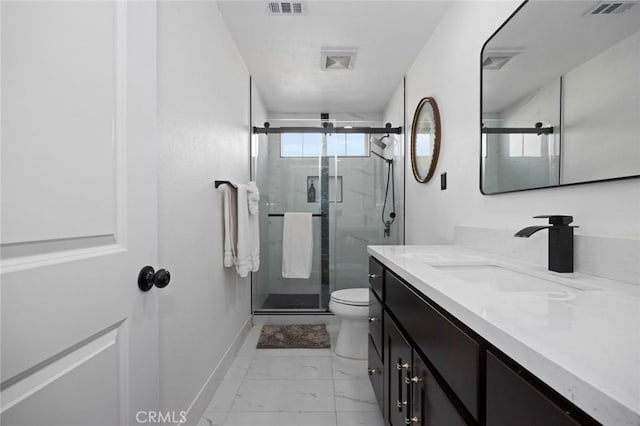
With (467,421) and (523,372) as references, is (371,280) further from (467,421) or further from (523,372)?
(523,372)

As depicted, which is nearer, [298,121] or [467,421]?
[467,421]

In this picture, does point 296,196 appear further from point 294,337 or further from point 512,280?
point 512,280

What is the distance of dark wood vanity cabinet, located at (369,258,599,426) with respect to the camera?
43 cm

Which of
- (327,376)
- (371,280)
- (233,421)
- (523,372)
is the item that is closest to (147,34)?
(523,372)

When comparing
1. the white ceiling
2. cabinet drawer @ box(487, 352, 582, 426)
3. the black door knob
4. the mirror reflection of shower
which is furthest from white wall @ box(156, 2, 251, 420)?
the mirror reflection of shower

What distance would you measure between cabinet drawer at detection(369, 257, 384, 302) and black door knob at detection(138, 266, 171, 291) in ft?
2.99

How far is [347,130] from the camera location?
9.73 feet

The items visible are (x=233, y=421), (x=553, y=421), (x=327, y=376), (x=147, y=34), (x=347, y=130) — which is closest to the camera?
(x=553, y=421)

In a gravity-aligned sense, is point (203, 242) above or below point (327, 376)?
above

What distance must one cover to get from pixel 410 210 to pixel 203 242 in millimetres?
1812

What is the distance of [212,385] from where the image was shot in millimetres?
1691

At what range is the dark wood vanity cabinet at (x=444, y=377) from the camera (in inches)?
16.9

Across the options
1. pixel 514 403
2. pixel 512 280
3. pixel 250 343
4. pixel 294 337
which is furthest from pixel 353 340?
pixel 514 403

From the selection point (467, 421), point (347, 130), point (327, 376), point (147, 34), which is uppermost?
point (347, 130)
